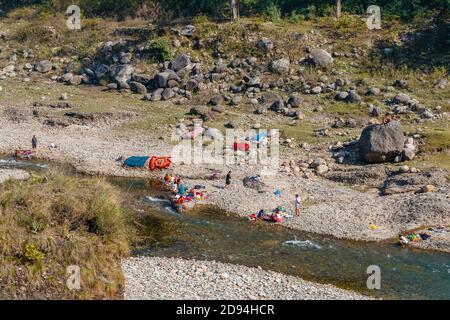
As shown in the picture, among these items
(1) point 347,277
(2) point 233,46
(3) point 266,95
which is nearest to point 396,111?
(3) point 266,95

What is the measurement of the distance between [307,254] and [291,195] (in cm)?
832

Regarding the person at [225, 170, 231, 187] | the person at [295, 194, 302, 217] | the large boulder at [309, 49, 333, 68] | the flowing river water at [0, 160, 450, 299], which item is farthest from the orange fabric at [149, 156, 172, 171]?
the large boulder at [309, 49, 333, 68]

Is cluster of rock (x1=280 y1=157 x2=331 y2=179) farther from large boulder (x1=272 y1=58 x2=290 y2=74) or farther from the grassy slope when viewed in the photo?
large boulder (x1=272 y1=58 x2=290 y2=74)

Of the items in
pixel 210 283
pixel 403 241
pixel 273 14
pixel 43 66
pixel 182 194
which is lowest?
pixel 210 283

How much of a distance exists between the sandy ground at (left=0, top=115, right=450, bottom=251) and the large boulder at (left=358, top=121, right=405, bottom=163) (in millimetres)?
3759

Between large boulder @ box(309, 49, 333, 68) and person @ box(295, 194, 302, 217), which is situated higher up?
large boulder @ box(309, 49, 333, 68)

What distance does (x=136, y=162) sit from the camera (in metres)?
48.8

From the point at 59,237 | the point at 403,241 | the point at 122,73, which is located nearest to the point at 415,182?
the point at 403,241

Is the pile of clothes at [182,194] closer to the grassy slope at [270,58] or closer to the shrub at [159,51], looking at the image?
the grassy slope at [270,58]

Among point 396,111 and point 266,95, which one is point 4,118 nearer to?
point 266,95

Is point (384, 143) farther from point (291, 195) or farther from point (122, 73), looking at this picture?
point (122, 73)

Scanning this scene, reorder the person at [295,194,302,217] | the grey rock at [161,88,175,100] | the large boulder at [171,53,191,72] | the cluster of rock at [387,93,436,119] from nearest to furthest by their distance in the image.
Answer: the person at [295,194,302,217] < the cluster of rock at [387,93,436,119] < the grey rock at [161,88,175,100] < the large boulder at [171,53,191,72]

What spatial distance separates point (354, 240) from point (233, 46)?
121 feet

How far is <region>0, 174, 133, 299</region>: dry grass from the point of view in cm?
2898
